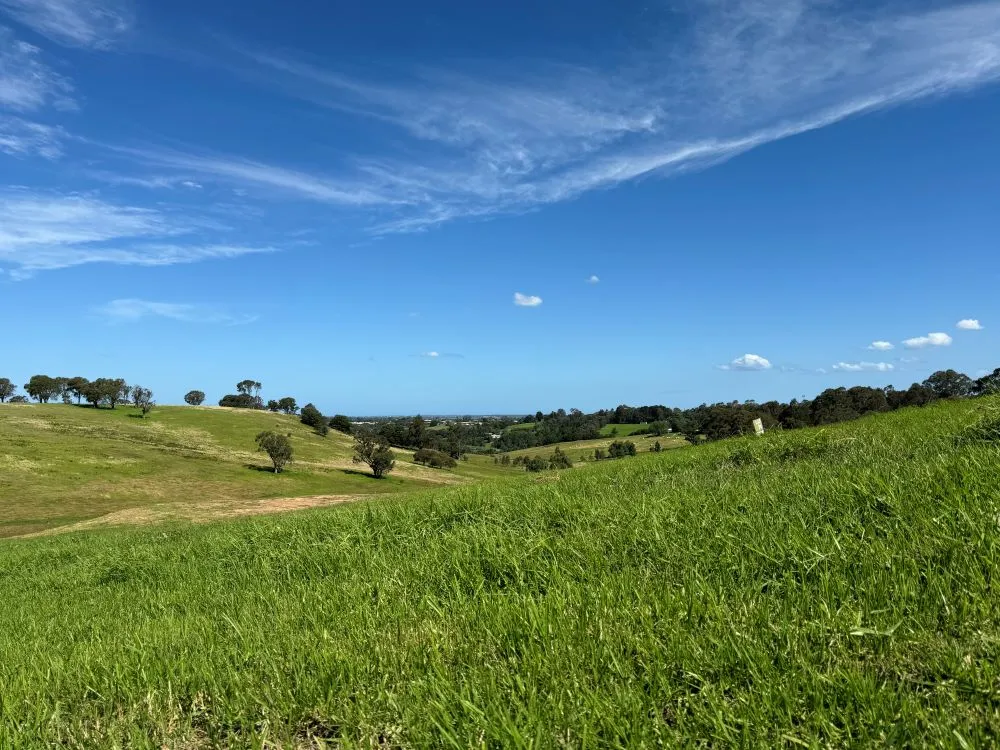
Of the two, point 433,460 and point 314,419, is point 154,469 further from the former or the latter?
point 314,419

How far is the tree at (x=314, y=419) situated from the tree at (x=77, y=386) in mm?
53049

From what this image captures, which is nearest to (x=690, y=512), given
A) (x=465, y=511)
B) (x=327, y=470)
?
(x=465, y=511)

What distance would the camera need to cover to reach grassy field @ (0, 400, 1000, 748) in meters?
2.51

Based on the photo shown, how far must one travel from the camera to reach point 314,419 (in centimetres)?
15850

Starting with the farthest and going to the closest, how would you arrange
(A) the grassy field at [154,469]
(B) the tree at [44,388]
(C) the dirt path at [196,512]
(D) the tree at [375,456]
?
1. (B) the tree at [44,388]
2. (D) the tree at [375,456]
3. (A) the grassy field at [154,469]
4. (C) the dirt path at [196,512]

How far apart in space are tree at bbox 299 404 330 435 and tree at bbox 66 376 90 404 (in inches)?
2089

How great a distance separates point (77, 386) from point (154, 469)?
92.1 metres

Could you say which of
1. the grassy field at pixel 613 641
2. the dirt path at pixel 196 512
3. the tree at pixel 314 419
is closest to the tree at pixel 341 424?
the tree at pixel 314 419

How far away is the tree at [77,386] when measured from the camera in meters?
148

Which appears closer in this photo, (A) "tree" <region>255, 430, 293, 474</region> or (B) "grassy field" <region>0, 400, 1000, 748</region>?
(B) "grassy field" <region>0, 400, 1000, 748</region>

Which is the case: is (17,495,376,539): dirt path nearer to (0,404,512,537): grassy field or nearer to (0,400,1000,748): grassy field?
(0,404,512,537): grassy field

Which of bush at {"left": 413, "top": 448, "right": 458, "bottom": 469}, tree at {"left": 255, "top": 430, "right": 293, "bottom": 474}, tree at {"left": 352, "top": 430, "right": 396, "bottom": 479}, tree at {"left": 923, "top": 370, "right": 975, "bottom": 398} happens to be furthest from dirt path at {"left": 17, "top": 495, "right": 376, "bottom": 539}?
bush at {"left": 413, "top": 448, "right": 458, "bottom": 469}

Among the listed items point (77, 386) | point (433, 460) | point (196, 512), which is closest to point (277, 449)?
point (433, 460)

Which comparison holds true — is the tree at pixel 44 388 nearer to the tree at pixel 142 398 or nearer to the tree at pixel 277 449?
the tree at pixel 142 398
